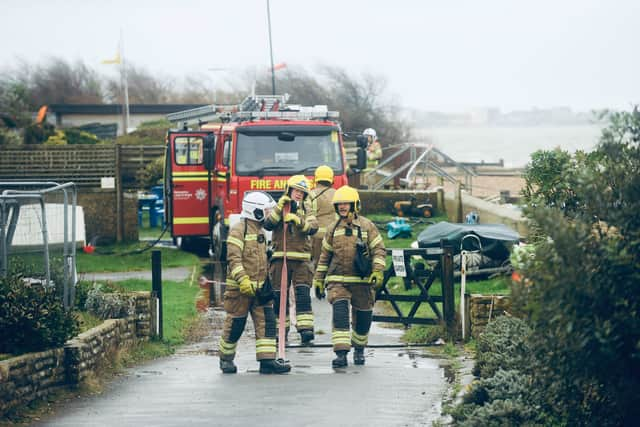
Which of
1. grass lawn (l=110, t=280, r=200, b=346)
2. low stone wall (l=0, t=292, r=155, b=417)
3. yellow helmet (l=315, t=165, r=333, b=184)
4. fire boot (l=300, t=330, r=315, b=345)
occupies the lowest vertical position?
grass lawn (l=110, t=280, r=200, b=346)

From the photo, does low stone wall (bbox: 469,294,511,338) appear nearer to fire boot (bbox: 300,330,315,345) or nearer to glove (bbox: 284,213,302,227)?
fire boot (bbox: 300,330,315,345)

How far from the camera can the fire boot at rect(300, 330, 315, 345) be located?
12039mm

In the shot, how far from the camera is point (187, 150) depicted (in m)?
20.0

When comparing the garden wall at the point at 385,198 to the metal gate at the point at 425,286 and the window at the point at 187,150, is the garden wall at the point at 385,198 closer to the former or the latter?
the window at the point at 187,150

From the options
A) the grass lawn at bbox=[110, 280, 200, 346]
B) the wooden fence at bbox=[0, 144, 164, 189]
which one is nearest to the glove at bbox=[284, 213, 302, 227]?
the grass lawn at bbox=[110, 280, 200, 346]

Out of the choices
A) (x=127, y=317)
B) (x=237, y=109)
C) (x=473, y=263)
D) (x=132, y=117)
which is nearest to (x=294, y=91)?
(x=132, y=117)

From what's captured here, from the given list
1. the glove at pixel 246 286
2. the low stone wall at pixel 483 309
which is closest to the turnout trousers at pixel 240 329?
the glove at pixel 246 286

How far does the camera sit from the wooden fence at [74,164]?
78.5ft

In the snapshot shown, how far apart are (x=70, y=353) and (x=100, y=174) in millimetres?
14647

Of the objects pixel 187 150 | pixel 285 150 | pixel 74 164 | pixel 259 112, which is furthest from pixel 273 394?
pixel 74 164

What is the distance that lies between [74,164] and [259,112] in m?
7.32

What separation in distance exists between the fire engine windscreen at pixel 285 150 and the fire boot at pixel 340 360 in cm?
733

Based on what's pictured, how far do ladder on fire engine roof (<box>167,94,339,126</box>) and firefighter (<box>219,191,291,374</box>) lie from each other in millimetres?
7856

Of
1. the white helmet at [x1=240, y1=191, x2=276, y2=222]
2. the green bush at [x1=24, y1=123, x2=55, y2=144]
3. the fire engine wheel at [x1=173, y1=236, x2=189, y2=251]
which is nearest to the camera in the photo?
the white helmet at [x1=240, y1=191, x2=276, y2=222]
